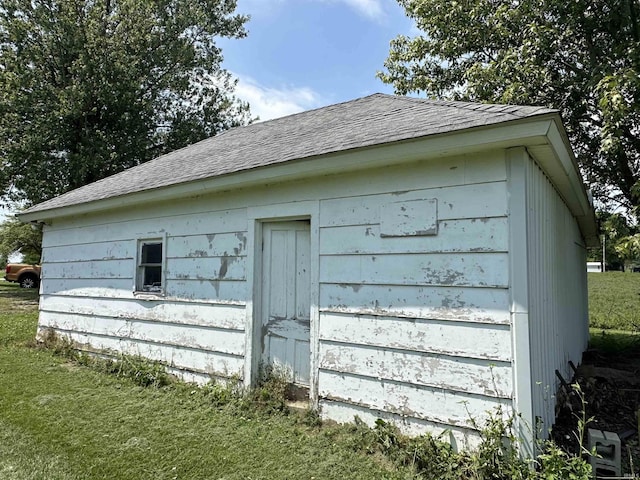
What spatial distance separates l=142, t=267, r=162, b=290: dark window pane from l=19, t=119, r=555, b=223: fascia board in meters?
1.16

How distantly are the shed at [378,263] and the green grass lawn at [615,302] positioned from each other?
9.07m

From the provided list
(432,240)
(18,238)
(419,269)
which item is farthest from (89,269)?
(18,238)

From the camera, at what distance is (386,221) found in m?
4.04

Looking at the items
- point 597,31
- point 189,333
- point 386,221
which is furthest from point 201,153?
point 597,31

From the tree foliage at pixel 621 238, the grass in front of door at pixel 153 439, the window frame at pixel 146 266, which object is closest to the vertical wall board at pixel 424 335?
the grass in front of door at pixel 153 439

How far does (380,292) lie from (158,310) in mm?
3686

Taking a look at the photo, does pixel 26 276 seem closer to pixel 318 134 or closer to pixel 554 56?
pixel 318 134

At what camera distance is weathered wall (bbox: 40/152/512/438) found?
3.46m

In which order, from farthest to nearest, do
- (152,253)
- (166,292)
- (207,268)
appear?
(152,253) < (166,292) < (207,268)

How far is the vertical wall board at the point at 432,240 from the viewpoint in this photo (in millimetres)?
3447

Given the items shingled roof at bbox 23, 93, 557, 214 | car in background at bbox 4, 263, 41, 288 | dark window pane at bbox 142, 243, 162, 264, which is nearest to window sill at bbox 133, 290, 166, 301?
dark window pane at bbox 142, 243, 162, 264

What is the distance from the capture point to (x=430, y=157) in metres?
3.76

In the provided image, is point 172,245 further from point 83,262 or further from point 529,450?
point 529,450

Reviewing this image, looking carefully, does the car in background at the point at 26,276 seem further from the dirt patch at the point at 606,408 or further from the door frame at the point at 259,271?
the dirt patch at the point at 606,408
